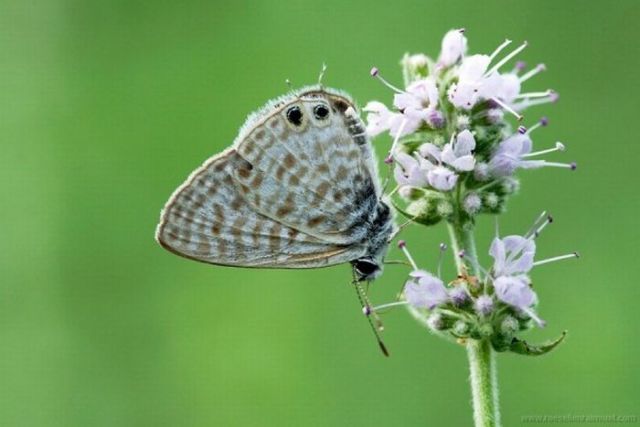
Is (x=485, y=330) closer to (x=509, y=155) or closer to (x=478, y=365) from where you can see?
(x=478, y=365)

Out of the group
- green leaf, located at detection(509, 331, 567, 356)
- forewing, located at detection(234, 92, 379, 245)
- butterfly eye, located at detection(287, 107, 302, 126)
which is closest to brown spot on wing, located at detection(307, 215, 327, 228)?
forewing, located at detection(234, 92, 379, 245)

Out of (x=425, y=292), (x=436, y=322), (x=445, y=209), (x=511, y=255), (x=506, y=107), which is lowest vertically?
(x=436, y=322)

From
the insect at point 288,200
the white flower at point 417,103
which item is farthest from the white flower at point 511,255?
the insect at point 288,200

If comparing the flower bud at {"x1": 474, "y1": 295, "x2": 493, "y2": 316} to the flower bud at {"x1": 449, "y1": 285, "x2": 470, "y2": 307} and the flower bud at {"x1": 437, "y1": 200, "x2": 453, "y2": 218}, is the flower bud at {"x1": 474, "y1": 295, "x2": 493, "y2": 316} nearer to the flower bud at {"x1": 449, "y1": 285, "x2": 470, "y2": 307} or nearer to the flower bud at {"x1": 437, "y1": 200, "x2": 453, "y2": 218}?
the flower bud at {"x1": 449, "y1": 285, "x2": 470, "y2": 307}

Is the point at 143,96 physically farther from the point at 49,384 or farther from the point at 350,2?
the point at 49,384

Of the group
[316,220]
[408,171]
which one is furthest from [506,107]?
[316,220]

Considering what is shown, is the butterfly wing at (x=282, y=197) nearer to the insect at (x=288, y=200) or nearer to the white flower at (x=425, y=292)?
the insect at (x=288, y=200)

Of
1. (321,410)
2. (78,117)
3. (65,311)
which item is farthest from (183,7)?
(321,410)
